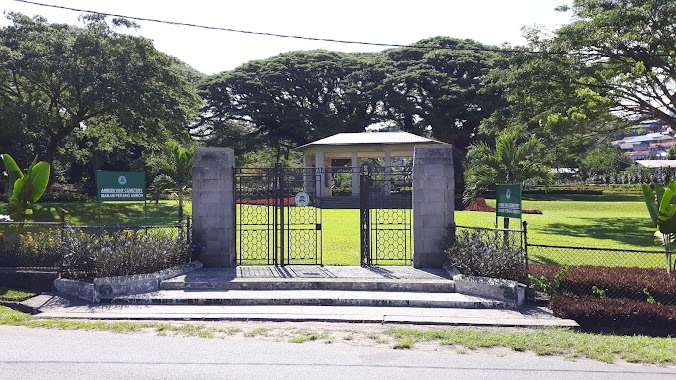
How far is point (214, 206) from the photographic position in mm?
12414

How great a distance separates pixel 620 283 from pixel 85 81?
21.6m

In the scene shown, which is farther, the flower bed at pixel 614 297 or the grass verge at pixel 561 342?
the flower bed at pixel 614 297

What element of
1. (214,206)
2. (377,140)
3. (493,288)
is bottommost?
(493,288)

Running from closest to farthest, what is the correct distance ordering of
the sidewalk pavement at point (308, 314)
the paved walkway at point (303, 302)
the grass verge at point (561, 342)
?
the grass verge at point (561, 342) < the sidewalk pavement at point (308, 314) < the paved walkway at point (303, 302)

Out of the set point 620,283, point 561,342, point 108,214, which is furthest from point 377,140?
point 561,342

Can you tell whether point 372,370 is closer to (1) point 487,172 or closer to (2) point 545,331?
(2) point 545,331

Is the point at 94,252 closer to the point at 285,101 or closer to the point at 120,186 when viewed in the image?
the point at 120,186

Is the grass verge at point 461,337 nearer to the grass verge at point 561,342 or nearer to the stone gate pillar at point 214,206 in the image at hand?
the grass verge at point 561,342

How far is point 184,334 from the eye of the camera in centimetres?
801

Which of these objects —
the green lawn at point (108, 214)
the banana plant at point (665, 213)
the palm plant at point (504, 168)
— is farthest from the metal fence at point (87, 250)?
the green lawn at point (108, 214)

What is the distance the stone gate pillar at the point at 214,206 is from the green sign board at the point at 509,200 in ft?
18.6

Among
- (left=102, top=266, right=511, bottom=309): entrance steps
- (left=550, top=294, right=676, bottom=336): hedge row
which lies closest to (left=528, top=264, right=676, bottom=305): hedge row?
(left=550, top=294, right=676, bottom=336): hedge row

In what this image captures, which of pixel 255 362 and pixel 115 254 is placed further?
pixel 115 254

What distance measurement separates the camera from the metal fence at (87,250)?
10641 millimetres
